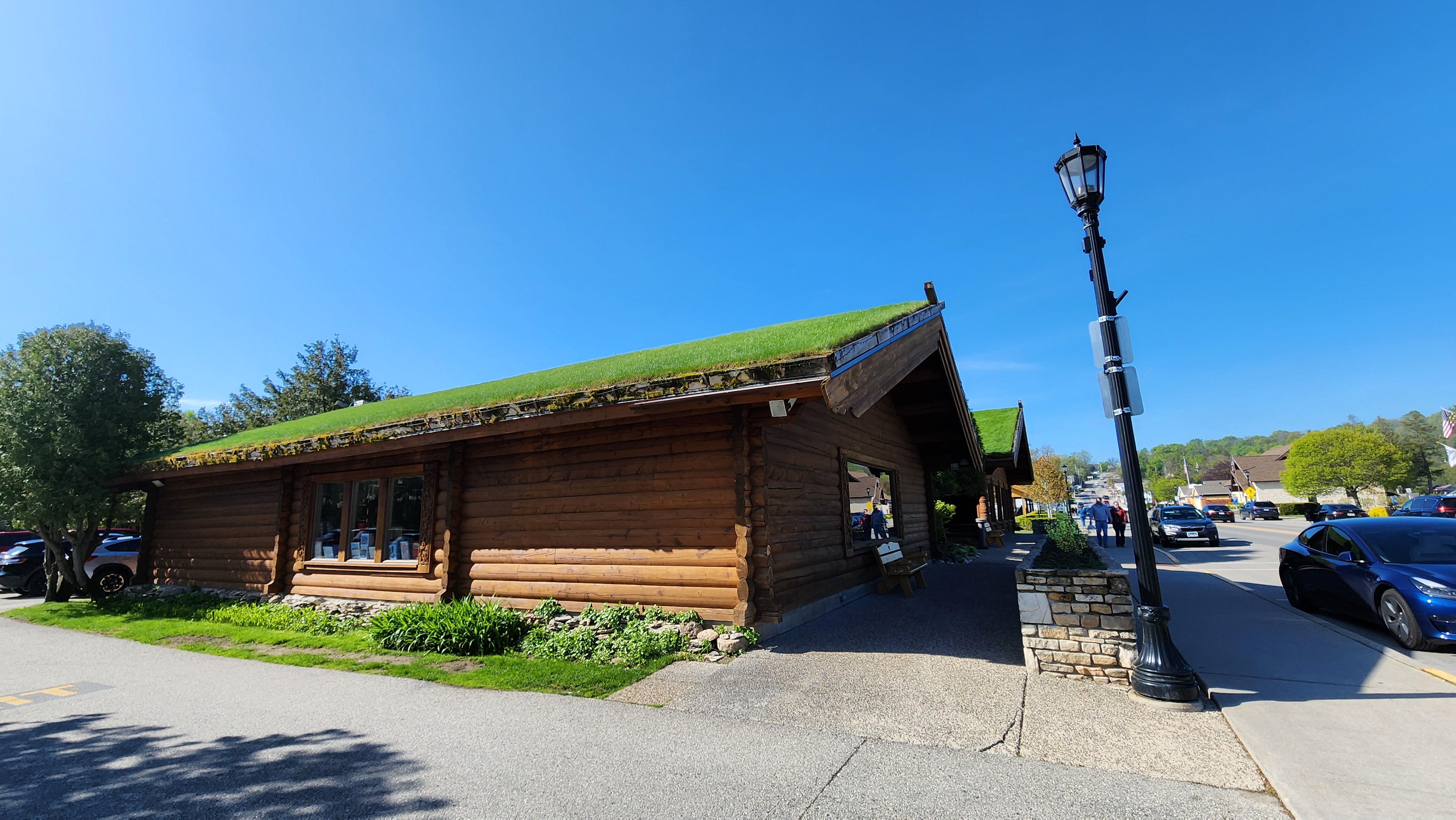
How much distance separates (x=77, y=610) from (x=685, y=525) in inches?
536

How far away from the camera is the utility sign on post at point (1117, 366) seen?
5.63m

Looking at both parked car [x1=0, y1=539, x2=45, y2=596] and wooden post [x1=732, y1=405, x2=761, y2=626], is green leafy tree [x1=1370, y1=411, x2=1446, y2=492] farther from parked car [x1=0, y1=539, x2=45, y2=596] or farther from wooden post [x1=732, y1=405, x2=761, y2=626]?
parked car [x1=0, y1=539, x2=45, y2=596]

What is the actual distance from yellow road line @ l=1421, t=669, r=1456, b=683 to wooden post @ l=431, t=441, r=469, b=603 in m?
11.1

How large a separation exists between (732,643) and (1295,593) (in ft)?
28.7

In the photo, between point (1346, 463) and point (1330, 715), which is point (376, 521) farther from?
point (1346, 463)

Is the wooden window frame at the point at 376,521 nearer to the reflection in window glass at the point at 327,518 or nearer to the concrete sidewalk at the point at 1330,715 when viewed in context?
the reflection in window glass at the point at 327,518

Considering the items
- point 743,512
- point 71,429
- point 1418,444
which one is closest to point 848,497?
point 743,512

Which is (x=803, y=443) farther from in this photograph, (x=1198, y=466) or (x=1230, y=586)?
(x=1198, y=466)

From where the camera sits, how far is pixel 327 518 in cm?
1161

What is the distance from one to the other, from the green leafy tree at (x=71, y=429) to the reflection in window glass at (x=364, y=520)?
21.2ft

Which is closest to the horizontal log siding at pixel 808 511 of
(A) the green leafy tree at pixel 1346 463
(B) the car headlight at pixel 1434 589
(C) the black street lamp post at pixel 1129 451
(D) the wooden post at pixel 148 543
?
(C) the black street lamp post at pixel 1129 451

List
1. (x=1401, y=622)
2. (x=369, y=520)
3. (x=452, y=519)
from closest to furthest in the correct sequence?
1. (x=1401, y=622)
2. (x=452, y=519)
3. (x=369, y=520)

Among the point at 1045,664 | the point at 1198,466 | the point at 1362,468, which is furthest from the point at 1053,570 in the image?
the point at 1198,466

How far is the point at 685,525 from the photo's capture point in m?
7.67
